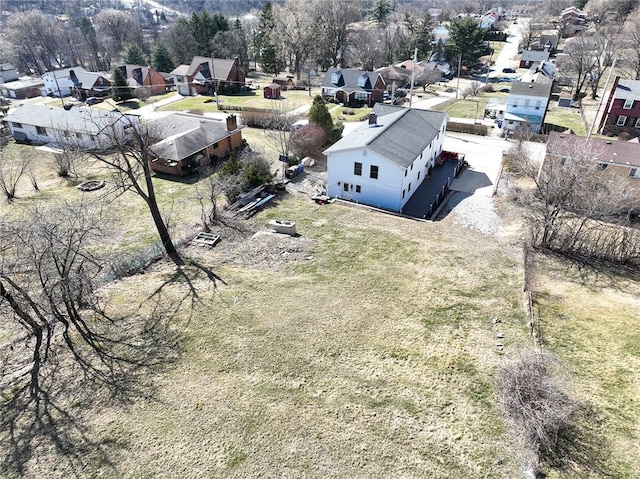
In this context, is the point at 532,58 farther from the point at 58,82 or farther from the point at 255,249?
the point at 58,82

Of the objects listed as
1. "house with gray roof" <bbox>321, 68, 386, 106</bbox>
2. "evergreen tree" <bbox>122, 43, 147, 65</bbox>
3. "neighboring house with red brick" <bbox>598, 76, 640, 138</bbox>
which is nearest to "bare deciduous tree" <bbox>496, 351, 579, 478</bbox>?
"neighboring house with red brick" <bbox>598, 76, 640, 138</bbox>

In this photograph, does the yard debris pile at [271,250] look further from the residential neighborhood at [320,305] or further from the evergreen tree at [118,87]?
the evergreen tree at [118,87]

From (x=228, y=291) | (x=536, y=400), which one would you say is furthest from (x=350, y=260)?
(x=536, y=400)

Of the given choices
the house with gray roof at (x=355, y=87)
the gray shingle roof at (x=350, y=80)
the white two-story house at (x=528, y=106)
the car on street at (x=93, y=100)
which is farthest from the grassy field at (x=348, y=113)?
the car on street at (x=93, y=100)

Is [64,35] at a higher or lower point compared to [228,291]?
higher

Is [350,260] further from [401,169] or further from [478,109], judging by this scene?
[478,109]

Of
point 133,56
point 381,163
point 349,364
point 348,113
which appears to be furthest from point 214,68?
point 349,364
